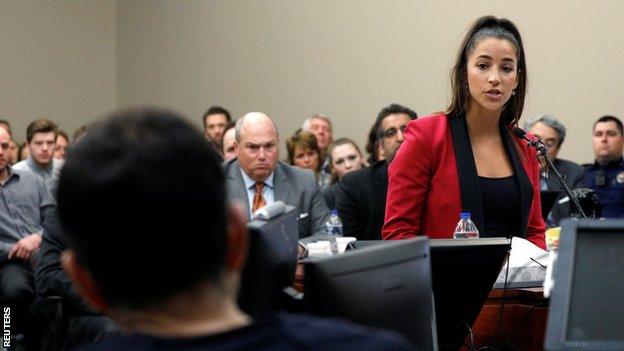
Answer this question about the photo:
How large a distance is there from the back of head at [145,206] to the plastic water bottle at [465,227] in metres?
2.23

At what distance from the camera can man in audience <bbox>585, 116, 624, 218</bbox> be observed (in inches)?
335

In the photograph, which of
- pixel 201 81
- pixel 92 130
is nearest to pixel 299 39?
pixel 201 81

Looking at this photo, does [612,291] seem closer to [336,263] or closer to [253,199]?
[336,263]

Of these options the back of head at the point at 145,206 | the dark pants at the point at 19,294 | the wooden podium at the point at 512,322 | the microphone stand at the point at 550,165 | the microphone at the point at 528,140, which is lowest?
the dark pants at the point at 19,294

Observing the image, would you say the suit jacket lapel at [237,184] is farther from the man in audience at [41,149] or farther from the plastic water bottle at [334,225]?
the man in audience at [41,149]

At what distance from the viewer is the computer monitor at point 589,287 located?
6.29 feet

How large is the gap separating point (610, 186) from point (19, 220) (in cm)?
449

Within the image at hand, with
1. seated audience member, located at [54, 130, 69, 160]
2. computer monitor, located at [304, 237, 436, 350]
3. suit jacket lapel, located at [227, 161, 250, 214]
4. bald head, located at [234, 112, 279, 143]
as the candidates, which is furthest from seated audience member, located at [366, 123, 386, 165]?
computer monitor, located at [304, 237, 436, 350]

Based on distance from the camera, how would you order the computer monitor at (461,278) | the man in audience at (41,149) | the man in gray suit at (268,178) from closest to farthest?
the computer monitor at (461,278) → the man in gray suit at (268,178) → the man in audience at (41,149)

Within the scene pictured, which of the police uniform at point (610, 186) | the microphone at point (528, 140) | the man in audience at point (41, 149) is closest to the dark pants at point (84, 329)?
the microphone at point (528, 140)

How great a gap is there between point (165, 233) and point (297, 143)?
7221 millimetres

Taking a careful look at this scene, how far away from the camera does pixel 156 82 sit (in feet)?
42.2

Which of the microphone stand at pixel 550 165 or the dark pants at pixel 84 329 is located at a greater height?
the microphone stand at pixel 550 165

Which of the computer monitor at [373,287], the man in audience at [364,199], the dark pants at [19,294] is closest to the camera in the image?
the computer monitor at [373,287]
